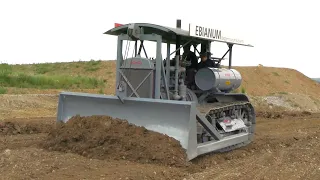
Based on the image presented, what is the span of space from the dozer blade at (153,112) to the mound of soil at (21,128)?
8.73 feet

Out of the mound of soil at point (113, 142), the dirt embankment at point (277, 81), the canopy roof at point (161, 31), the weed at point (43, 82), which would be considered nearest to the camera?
the mound of soil at point (113, 142)

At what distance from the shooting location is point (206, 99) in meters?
10.3

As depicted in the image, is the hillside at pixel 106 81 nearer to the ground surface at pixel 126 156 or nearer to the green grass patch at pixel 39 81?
the green grass patch at pixel 39 81

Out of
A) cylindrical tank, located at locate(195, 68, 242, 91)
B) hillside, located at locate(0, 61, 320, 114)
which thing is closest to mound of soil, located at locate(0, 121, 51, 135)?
cylindrical tank, located at locate(195, 68, 242, 91)

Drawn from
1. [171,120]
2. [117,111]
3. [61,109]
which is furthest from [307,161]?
[61,109]

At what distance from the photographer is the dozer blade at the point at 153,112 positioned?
774 centimetres

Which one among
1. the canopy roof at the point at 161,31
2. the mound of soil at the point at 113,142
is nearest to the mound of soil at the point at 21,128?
the mound of soil at the point at 113,142

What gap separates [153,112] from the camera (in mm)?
8078

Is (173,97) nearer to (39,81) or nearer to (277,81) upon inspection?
(39,81)

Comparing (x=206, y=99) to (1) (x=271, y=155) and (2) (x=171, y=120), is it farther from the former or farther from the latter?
(2) (x=171, y=120)

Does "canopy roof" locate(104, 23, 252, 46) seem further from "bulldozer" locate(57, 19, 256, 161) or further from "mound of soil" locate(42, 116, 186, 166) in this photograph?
"mound of soil" locate(42, 116, 186, 166)

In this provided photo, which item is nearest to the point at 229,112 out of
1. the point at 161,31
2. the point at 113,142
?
the point at 161,31

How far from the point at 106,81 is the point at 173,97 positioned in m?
26.1

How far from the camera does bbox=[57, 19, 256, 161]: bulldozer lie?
313 inches
